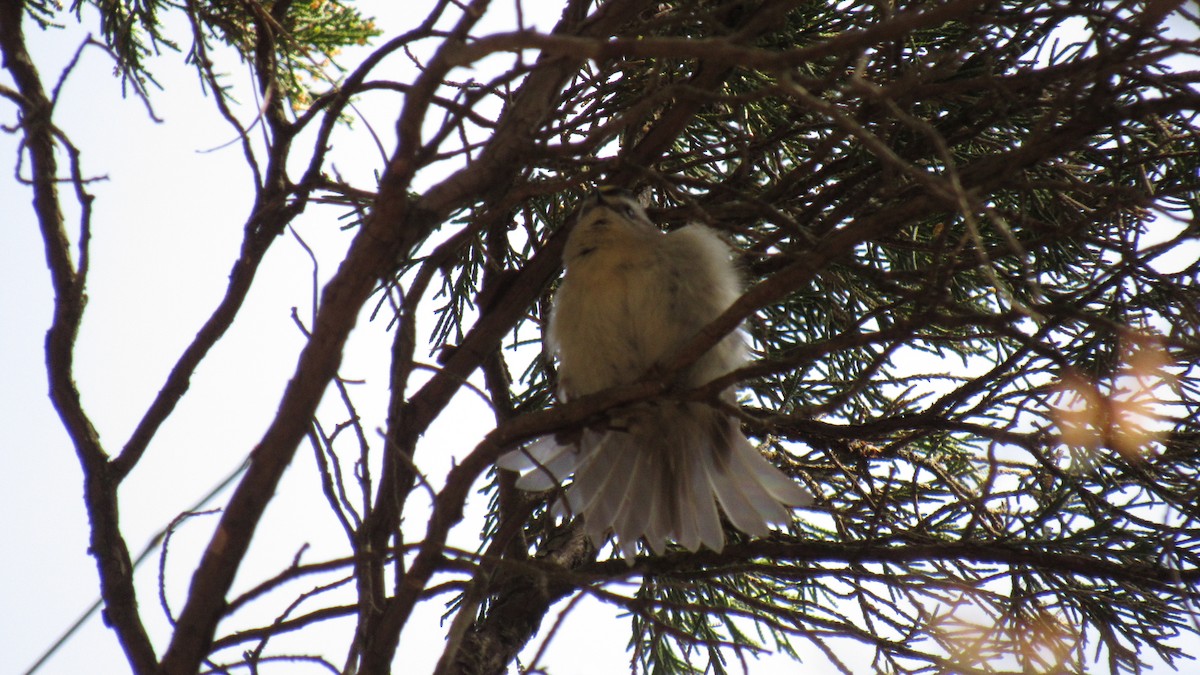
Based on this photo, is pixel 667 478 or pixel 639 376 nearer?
pixel 639 376

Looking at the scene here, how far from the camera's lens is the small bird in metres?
3.30

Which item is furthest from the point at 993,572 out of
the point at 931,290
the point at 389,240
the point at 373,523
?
the point at 389,240

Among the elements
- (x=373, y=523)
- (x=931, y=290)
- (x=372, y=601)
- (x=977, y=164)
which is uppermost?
(x=977, y=164)

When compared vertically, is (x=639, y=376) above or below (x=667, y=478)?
above

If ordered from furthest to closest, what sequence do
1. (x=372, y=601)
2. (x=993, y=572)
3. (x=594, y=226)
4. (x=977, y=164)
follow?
(x=594, y=226), (x=993, y=572), (x=977, y=164), (x=372, y=601)

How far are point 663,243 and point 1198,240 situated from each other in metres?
1.55

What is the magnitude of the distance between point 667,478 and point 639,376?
1.61 ft

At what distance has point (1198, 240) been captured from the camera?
257 cm

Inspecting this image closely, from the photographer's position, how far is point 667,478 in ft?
11.6

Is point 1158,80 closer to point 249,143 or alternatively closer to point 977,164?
point 977,164

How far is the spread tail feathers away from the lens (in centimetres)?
328

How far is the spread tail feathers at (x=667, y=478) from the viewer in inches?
129

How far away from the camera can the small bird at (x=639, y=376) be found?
10.8 feet

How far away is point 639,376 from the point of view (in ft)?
10.5
